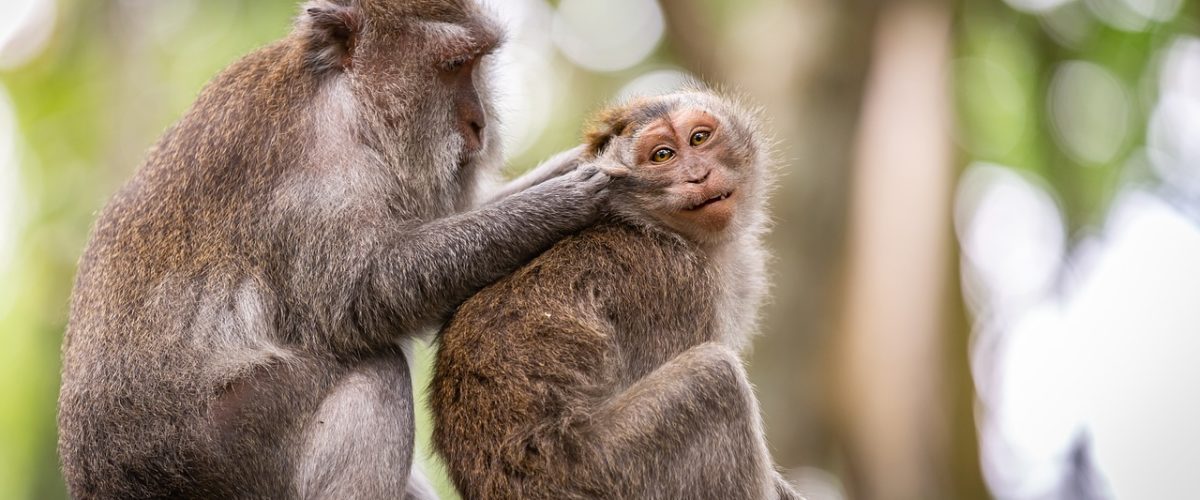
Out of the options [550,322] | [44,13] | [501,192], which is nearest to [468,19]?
[501,192]

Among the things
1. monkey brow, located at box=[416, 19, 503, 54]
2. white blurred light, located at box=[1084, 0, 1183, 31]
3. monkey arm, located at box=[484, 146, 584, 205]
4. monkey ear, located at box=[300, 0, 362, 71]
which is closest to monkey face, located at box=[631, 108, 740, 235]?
monkey arm, located at box=[484, 146, 584, 205]

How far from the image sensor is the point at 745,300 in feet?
20.5

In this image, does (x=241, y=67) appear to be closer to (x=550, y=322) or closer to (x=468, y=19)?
(x=468, y=19)

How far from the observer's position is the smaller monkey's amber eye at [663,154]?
568 centimetres

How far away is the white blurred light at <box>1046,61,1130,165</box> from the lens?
13.5 m

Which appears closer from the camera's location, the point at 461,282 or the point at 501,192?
the point at 461,282

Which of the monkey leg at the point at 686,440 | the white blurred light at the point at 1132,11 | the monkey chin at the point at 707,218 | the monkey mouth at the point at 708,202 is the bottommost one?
the white blurred light at the point at 1132,11

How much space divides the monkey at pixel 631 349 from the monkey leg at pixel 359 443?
276mm

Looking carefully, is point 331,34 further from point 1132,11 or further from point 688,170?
point 1132,11

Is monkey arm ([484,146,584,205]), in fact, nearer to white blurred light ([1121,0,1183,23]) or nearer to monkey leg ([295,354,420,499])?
monkey leg ([295,354,420,499])

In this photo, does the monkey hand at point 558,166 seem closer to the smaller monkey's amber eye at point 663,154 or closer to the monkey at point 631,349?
the monkey at point 631,349

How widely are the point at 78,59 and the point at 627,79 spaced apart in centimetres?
631

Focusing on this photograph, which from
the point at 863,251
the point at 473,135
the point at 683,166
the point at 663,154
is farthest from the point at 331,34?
the point at 863,251

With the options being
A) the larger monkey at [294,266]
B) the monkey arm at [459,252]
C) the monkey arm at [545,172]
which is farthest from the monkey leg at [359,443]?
the monkey arm at [545,172]
